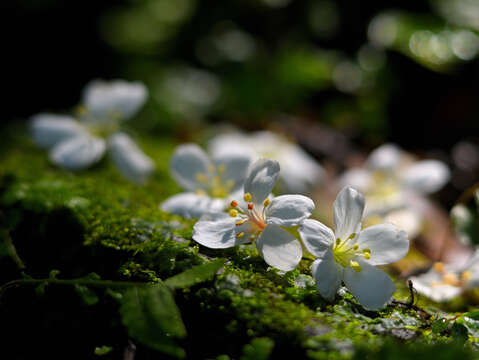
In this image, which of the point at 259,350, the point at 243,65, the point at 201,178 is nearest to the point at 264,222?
the point at 259,350

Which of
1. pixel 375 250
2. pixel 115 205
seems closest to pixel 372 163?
pixel 375 250

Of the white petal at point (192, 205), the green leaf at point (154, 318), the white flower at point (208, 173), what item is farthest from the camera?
A: the white flower at point (208, 173)

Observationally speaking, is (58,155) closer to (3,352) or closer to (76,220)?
(76,220)

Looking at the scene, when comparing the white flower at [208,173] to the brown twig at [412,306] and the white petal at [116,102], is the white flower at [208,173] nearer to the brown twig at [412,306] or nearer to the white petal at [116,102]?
the white petal at [116,102]

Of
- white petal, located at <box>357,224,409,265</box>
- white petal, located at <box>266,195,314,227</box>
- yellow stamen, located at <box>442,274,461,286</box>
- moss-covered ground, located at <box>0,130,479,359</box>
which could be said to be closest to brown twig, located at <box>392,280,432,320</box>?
moss-covered ground, located at <box>0,130,479,359</box>

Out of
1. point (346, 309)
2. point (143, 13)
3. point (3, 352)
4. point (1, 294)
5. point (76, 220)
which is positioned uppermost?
point (143, 13)

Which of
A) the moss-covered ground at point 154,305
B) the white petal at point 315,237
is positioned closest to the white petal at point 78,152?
the moss-covered ground at point 154,305
